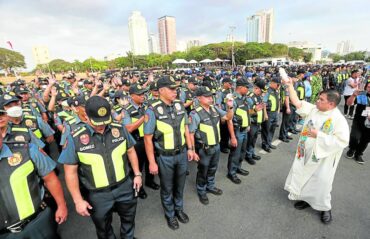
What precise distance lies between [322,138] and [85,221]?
384cm

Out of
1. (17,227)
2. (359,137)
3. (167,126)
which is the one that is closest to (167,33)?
(359,137)

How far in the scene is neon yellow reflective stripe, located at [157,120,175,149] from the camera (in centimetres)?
269

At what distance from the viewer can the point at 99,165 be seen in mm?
1992

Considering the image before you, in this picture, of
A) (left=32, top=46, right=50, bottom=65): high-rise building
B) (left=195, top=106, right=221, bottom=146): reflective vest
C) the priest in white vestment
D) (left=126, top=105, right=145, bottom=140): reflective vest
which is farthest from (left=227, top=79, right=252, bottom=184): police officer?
(left=32, top=46, right=50, bottom=65): high-rise building

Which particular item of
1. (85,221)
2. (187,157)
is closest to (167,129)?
(187,157)

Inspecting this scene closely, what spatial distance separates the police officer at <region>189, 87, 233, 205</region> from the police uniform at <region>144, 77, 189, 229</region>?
336 millimetres

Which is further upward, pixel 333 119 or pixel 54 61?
pixel 54 61

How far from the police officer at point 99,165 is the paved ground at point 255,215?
1014 millimetres

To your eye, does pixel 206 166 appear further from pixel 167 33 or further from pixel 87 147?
pixel 167 33

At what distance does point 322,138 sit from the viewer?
2701 millimetres

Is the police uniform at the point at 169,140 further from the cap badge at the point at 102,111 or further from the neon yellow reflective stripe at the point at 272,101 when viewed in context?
the neon yellow reflective stripe at the point at 272,101

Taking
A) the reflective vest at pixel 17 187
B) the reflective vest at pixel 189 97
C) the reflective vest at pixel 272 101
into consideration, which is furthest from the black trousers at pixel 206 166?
the reflective vest at pixel 189 97

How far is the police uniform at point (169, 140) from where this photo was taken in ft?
8.81

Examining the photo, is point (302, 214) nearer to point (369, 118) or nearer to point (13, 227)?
point (369, 118)
